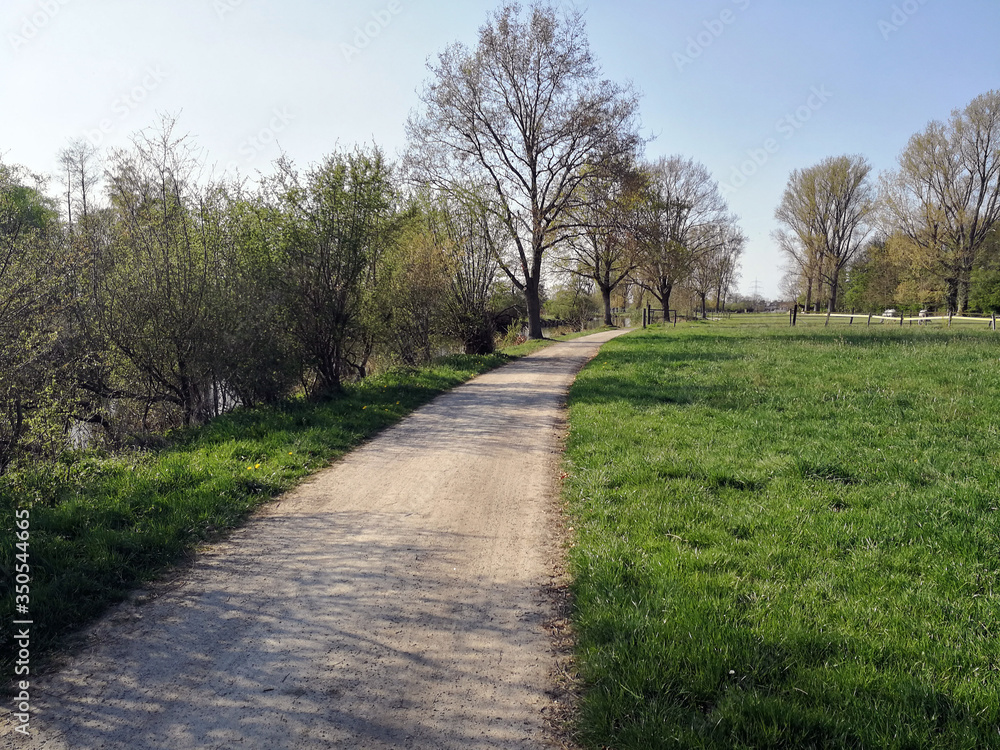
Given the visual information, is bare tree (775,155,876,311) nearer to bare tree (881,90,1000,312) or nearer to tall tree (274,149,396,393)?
bare tree (881,90,1000,312)

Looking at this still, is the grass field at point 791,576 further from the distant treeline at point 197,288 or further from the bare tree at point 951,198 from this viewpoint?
the bare tree at point 951,198

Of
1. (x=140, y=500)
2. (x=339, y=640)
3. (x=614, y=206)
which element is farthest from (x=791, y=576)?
(x=614, y=206)

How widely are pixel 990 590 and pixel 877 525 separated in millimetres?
1043

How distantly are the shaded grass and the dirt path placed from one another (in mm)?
316

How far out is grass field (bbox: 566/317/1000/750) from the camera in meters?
2.67

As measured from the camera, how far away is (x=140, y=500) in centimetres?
531

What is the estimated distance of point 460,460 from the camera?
283 inches

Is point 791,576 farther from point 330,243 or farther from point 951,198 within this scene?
point 951,198

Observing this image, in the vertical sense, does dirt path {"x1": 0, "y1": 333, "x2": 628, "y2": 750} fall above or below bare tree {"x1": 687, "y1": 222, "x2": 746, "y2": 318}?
below

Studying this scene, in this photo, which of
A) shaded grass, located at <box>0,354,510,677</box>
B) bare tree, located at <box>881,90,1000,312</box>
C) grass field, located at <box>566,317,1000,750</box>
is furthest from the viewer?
bare tree, located at <box>881,90,1000,312</box>

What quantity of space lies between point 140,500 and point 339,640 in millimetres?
3086

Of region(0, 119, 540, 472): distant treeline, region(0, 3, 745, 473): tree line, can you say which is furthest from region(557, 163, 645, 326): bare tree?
region(0, 119, 540, 472): distant treeline

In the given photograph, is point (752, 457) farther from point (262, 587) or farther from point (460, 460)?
point (262, 587)

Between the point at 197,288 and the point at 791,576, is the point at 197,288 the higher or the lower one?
the higher one
